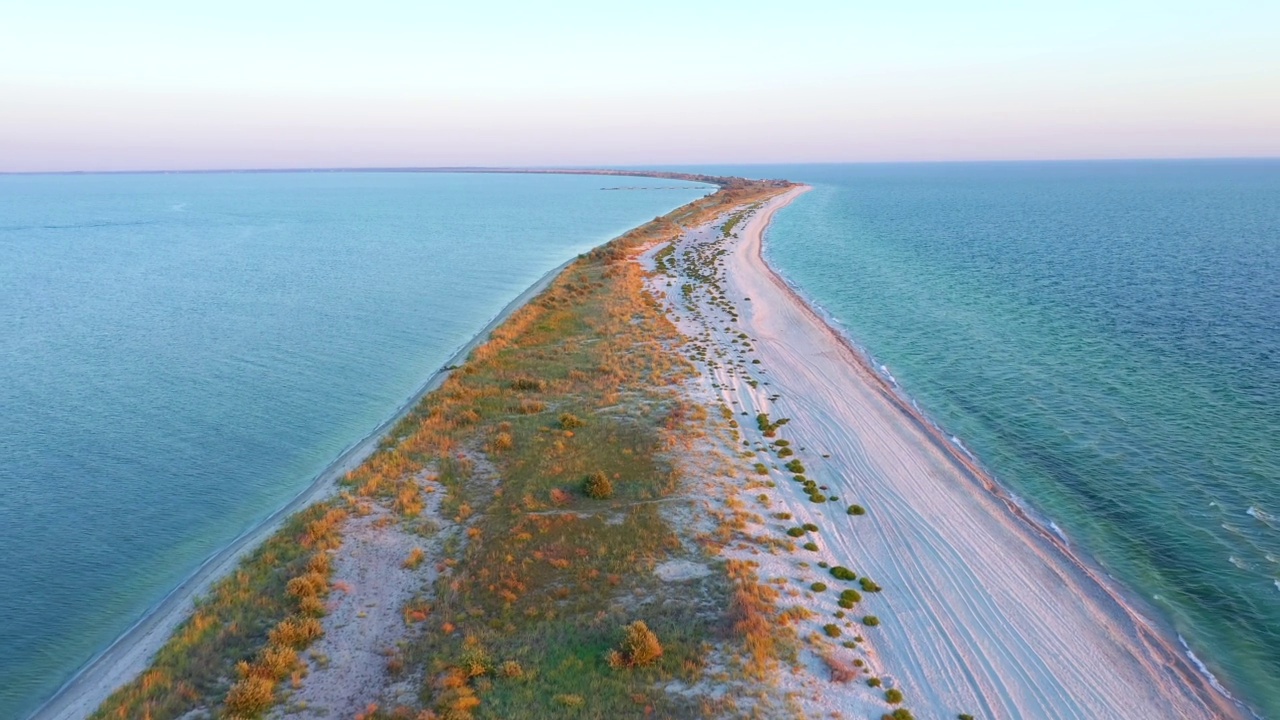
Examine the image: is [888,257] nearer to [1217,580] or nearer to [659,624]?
[1217,580]

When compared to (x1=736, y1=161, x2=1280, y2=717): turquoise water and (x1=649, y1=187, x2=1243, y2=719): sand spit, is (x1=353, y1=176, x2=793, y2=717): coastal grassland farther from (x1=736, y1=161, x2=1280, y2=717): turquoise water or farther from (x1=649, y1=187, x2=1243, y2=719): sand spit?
(x1=736, y1=161, x2=1280, y2=717): turquoise water

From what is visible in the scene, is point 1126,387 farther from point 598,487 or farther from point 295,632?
point 295,632

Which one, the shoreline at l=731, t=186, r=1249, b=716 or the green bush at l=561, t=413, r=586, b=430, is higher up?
the green bush at l=561, t=413, r=586, b=430

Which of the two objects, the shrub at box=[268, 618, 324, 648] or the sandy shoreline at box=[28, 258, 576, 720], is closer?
the sandy shoreline at box=[28, 258, 576, 720]

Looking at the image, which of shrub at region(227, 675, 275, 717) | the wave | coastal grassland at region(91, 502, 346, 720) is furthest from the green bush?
the wave

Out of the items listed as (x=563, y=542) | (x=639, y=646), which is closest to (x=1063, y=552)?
(x=639, y=646)

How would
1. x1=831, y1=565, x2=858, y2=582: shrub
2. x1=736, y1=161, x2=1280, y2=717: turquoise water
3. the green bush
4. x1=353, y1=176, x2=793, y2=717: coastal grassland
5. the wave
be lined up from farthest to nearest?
1. the green bush
2. the wave
3. x1=736, y1=161, x2=1280, y2=717: turquoise water
4. x1=831, y1=565, x2=858, y2=582: shrub
5. x1=353, y1=176, x2=793, y2=717: coastal grassland

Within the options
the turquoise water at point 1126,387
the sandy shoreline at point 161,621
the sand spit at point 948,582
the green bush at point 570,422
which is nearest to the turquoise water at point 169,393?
the sandy shoreline at point 161,621

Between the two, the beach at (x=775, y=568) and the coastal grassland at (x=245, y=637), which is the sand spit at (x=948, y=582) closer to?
the beach at (x=775, y=568)
